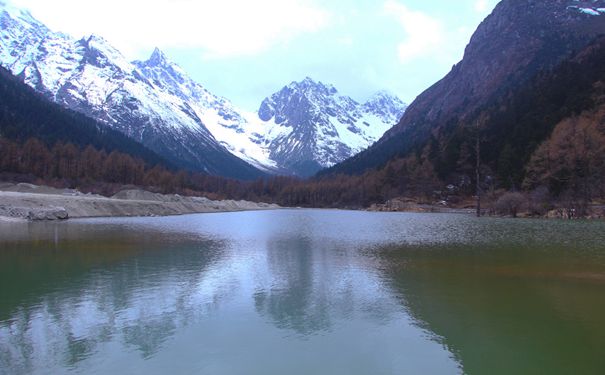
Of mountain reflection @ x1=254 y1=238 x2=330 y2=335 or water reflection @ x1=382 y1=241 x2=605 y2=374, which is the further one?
mountain reflection @ x1=254 y1=238 x2=330 y2=335

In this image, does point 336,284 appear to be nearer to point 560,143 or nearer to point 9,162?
point 560,143

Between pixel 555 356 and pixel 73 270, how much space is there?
25.6m

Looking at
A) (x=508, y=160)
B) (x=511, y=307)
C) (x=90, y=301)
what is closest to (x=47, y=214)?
(x=90, y=301)

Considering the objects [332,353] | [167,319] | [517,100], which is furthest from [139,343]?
[517,100]

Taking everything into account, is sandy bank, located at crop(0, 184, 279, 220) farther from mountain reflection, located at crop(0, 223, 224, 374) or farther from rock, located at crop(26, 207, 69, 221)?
mountain reflection, located at crop(0, 223, 224, 374)

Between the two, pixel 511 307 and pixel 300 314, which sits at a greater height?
pixel 511 307

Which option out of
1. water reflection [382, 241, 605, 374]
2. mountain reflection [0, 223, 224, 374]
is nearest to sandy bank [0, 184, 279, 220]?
mountain reflection [0, 223, 224, 374]

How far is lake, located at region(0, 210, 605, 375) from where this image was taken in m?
13.1

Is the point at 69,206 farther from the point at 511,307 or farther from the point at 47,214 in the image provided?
the point at 511,307

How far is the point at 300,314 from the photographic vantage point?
18250mm

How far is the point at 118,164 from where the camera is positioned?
192 meters

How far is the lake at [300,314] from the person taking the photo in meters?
13.1

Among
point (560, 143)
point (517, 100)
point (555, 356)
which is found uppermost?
point (517, 100)

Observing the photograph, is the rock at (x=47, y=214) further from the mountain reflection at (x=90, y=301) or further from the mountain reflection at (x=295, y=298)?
the mountain reflection at (x=295, y=298)
